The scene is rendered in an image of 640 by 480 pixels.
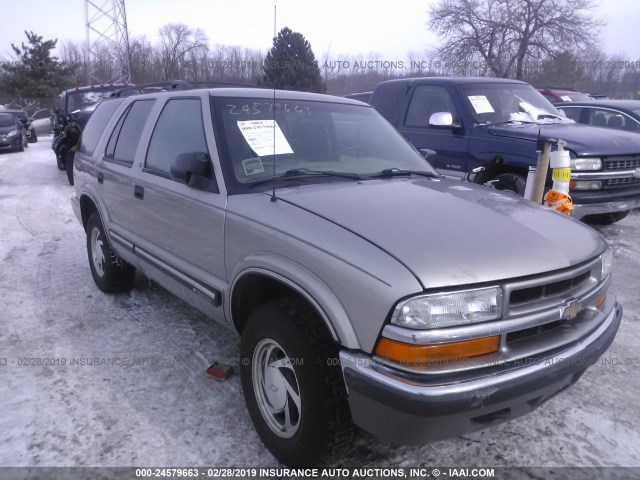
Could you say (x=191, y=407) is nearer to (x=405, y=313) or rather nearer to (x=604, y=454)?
(x=405, y=313)

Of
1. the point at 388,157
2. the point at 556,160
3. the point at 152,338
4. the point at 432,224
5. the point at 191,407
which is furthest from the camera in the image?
the point at 556,160

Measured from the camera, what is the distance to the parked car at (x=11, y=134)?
56.9ft

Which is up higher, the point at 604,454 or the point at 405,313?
the point at 405,313

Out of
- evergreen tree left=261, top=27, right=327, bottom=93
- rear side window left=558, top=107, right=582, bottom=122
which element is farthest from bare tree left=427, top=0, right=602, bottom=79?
rear side window left=558, top=107, right=582, bottom=122

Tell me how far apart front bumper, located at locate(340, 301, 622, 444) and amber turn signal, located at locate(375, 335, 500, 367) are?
7cm

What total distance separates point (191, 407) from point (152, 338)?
3.39 feet

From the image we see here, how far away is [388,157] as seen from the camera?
341 cm

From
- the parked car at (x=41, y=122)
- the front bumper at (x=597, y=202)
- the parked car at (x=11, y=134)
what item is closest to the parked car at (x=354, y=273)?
the front bumper at (x=597, y=202)

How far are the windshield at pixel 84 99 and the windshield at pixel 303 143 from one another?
1143cm

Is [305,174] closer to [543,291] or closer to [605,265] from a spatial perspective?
[543,291]

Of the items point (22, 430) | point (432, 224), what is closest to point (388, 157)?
point (432, 224)

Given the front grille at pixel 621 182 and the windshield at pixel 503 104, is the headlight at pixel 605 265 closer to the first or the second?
the front grille at pixel 621 182

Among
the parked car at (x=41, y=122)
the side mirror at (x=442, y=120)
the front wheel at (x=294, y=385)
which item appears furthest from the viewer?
the parked car at (x=41, y=122)

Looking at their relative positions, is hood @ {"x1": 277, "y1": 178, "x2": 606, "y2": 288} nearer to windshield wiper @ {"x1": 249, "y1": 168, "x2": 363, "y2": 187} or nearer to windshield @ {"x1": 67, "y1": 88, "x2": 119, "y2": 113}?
windshield wiper @ {"x1": 249, "y1": 168, "x2": 363, "y2": 187}
